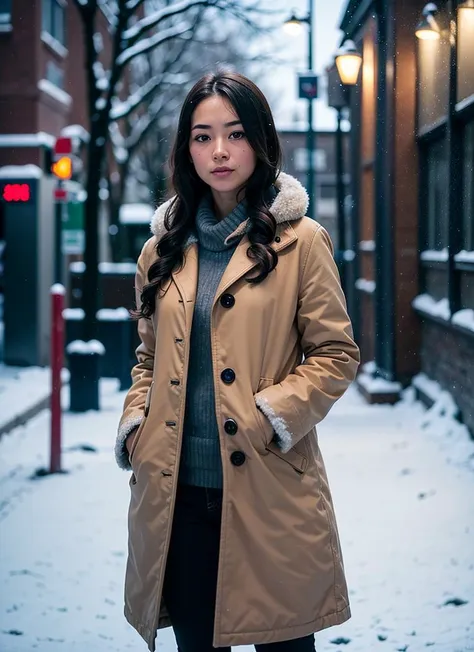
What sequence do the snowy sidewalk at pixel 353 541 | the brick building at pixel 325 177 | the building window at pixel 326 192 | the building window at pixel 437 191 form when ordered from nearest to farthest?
1. the snowy sidewalk at pixel 353 541
2. the building window at pixel 437 191
3. the brick building at pixel 325 177
4. the building window at pixel 326 192

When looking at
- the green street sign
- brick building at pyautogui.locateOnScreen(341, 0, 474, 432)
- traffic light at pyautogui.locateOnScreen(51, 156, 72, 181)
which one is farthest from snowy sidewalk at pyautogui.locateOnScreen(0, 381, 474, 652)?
the green street sign

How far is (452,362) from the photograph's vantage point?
17.4ft

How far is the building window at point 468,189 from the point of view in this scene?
162 inches

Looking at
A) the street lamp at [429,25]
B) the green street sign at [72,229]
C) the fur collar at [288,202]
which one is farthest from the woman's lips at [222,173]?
the green street sign at [72,229]

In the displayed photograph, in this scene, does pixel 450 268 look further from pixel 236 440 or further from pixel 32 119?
pixel 32 119

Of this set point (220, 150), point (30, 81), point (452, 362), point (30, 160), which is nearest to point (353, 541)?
point (452, 362)

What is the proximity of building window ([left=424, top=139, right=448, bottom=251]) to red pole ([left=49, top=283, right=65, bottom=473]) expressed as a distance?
2.65 metres

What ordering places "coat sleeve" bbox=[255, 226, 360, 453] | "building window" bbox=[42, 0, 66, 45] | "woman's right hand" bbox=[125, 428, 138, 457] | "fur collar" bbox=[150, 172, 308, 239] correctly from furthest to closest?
"building window" bbox=[42, 0, 66, 45], "woman's right hand" bbox=[125, 428, 138, 457], "fur collar" bbox=[150, 172, 308, 239], "coat sleeve" bbox=[255, 226, 360, 453]

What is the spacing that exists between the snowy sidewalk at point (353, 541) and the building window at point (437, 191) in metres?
1.11

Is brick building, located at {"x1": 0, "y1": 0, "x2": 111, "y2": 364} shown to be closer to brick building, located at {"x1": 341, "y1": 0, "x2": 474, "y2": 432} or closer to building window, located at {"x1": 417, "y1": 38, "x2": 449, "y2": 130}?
brick building, located at {"x1": 341, "y1": 0, "x2": 474, "y2": 432}

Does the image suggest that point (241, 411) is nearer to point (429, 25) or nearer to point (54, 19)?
point (429, 25)

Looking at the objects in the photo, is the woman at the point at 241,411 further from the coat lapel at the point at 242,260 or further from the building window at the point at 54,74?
the building window at the point at 54,74

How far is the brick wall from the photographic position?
15.5ft

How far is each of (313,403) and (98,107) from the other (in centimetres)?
730
